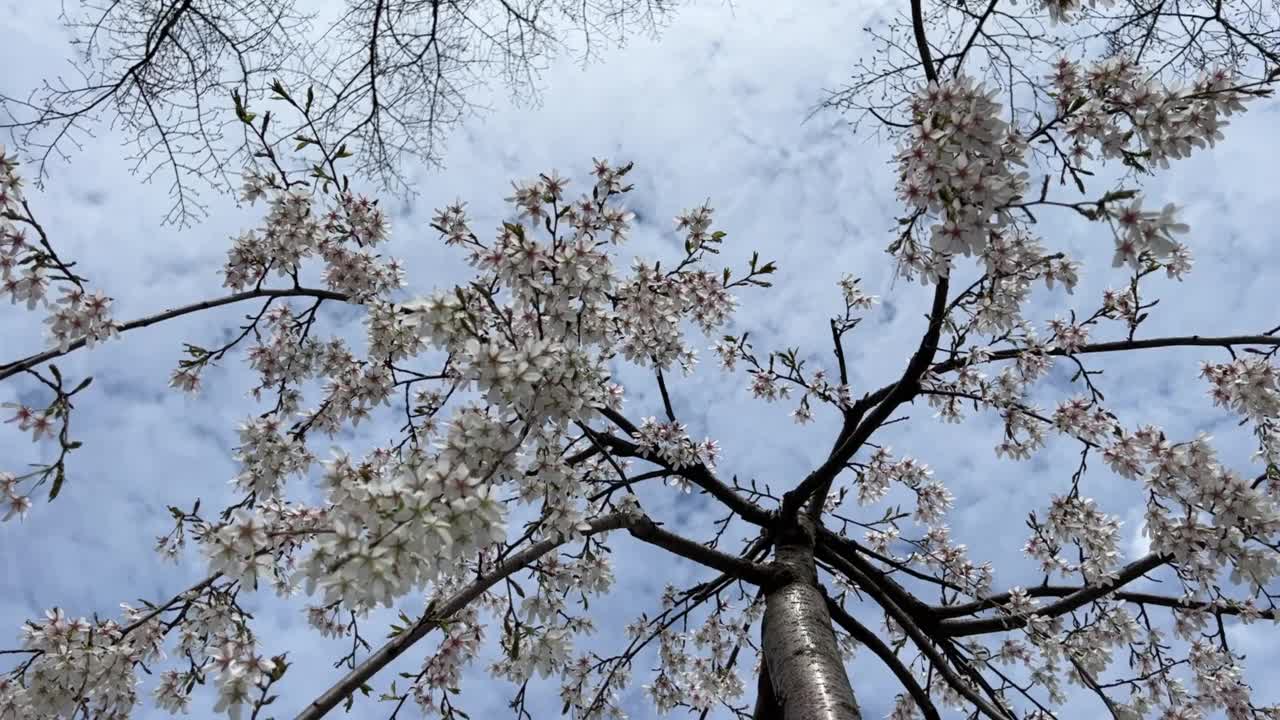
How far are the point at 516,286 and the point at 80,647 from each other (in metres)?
2.14

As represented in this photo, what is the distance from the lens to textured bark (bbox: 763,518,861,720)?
9.24 ft

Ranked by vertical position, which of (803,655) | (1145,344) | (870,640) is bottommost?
(803,655)

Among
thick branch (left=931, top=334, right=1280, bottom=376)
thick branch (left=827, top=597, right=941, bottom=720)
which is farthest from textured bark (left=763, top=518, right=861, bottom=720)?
thick branch (left=931, top=334, right=1280, bottom=376)

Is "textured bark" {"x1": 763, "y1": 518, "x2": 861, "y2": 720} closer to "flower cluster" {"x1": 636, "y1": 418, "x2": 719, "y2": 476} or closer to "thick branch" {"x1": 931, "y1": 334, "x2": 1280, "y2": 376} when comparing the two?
"flower cluster" {"x1": 636, "y1": 418, "x2": 719, "y2": 476}

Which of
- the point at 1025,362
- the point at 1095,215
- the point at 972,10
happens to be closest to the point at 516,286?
the point at 1095,215

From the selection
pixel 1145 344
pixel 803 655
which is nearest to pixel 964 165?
pixel 803 655

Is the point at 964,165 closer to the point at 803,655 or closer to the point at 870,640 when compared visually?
the point at 803,655

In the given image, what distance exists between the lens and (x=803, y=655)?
10.2ft

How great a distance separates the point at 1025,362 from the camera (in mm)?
4258

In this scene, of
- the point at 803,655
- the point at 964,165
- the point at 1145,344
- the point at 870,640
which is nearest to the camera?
the point at 964,165

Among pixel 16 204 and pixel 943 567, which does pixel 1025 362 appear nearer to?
pixel 943 567

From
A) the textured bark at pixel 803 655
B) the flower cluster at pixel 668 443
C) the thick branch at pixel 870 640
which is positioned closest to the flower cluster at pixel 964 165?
the textured bark at pixel 803 655

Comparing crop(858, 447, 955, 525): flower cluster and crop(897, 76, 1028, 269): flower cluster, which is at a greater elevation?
crop(858, 447, 955, 525): flower cluster

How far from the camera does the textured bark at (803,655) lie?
282cm
